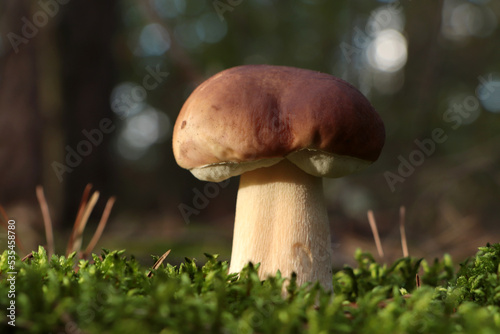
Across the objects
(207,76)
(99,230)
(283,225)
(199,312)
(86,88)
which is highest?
(86,88)

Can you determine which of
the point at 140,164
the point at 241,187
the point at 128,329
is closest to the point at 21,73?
the point at 241,187

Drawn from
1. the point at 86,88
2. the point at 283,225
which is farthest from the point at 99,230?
the point at 86,88

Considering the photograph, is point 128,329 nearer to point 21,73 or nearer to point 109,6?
point 21,73

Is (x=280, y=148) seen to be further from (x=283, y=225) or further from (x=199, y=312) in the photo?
(x=199, y=312)

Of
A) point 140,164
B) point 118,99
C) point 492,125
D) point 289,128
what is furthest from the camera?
point 140,164

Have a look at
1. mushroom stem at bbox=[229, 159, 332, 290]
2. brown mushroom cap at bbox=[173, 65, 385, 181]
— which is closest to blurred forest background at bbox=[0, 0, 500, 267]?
mushroom stem at bbox=[229, 159, 332, 290]

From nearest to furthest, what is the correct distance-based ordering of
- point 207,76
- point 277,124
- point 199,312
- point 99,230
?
point 199,312, point 277,124, point 99,230, point 207,76

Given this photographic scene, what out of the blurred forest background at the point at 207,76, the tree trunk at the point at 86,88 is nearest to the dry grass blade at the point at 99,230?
the blurred forest background at the point at 207,76
